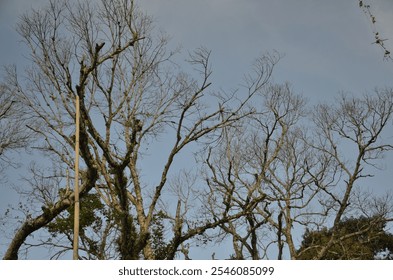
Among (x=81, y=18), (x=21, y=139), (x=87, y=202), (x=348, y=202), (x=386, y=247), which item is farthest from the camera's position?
(x=386, y=247)

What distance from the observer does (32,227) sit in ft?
23.4

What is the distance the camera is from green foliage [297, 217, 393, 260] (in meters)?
12.4

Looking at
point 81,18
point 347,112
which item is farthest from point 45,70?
point 347,112

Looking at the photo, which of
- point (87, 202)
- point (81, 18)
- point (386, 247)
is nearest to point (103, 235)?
point (87, 202)

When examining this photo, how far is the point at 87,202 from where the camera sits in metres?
11.2

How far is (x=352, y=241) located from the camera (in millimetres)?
14812

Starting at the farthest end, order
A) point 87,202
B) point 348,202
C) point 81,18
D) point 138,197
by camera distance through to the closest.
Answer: point 348,202, point 87,202, point 138,197, point 81,18

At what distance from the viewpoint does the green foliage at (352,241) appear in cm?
1236

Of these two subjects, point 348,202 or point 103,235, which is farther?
point 348,202

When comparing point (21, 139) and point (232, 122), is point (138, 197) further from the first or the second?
point (21, 139)
